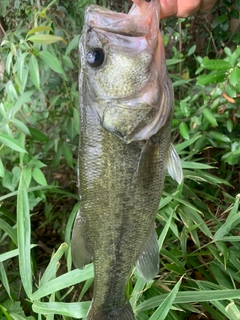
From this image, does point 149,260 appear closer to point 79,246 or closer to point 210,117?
point 79,246

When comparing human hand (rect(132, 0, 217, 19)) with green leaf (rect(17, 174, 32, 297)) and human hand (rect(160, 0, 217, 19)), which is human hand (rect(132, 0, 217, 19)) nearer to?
human hand (rect(160, 0, 217, 19))

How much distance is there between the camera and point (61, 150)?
2.65 meters

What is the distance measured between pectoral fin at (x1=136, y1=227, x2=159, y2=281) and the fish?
2.8 inches

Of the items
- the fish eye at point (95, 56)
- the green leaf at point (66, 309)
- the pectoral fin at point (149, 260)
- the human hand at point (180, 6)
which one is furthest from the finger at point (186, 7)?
the green leaf at point (66, 309)

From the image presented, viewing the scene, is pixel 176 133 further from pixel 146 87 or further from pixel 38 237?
pixel 146 87

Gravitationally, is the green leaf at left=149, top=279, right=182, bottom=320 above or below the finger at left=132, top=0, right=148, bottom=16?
below

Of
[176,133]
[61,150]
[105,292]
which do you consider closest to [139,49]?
[105,292]

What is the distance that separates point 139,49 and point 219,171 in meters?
2.07

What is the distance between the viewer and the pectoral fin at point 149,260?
4.42 feet

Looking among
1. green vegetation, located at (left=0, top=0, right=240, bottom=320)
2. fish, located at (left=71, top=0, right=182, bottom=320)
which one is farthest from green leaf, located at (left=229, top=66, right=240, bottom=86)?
fish, located at (left=71, top=0, right=182, bottom=320)

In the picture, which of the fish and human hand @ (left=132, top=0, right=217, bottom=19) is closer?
the fish

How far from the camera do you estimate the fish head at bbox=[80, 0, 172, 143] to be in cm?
118

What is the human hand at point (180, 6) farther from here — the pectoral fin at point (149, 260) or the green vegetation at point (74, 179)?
the pectoral fin at point (149, 260)

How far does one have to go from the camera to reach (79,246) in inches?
52.6
